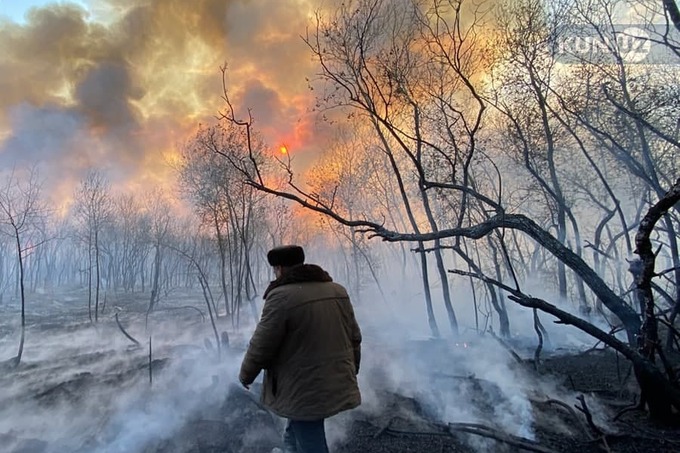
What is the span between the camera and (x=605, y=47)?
29.8ft

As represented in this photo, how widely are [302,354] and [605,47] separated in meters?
10.4

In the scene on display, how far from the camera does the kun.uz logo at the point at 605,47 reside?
8.63 metres

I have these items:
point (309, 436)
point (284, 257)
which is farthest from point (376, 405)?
point (284, 257)

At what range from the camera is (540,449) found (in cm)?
393

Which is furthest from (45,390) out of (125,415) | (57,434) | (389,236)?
(389,236)

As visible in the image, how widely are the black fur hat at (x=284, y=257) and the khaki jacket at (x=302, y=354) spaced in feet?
0.71

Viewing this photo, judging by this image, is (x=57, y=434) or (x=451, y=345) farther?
(x=451, y=345)

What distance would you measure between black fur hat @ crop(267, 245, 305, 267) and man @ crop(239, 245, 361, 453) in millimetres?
156

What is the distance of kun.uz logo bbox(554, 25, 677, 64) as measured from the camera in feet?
28.3

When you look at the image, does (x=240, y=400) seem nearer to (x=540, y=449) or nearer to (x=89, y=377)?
(x=540, y=449)

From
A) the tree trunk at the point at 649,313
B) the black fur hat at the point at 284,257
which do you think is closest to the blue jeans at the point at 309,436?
the black fur hat at the point at 284,257

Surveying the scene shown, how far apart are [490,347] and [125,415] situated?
8.00m

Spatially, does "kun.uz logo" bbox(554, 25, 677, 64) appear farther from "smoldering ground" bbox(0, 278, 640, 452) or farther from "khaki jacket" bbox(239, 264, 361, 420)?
"khaki jacket" bbox(239, 264, 361, 420)

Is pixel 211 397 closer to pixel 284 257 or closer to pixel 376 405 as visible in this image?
pixel 376 405
